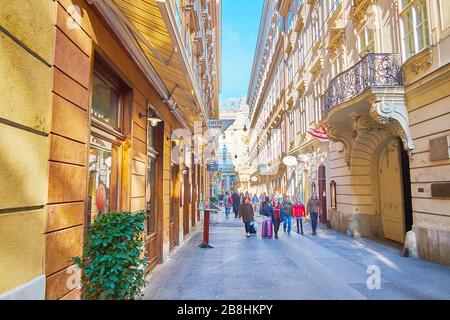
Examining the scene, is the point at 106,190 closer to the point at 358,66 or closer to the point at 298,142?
the point at 358,66

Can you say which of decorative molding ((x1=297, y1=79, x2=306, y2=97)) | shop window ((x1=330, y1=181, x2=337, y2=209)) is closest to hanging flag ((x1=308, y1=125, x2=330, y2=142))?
shop window ((x1=330, y1=181, x2=337, y2=209))

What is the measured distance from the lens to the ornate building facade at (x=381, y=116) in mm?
8273

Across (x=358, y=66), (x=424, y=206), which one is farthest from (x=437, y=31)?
(x=424, y=206)

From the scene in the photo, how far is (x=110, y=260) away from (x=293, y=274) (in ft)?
15.4

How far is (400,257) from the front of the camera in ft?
29.3

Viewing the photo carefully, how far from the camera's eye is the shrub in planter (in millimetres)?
3418

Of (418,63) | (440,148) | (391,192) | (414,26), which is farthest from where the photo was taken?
(391,192)

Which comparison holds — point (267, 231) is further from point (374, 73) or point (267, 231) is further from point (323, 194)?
point (374, 73)

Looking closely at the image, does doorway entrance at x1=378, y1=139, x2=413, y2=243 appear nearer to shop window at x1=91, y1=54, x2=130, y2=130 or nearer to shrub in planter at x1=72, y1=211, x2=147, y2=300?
shop window at x1=91, y1=54, x2=130, y2=130

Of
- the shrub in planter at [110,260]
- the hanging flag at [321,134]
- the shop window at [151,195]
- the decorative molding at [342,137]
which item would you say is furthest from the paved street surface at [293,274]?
the hanging flag at [321,134]

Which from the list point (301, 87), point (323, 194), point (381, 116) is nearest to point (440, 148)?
point (381, 116)

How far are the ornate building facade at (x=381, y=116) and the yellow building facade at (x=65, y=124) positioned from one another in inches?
254

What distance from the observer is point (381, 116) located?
955 cm
